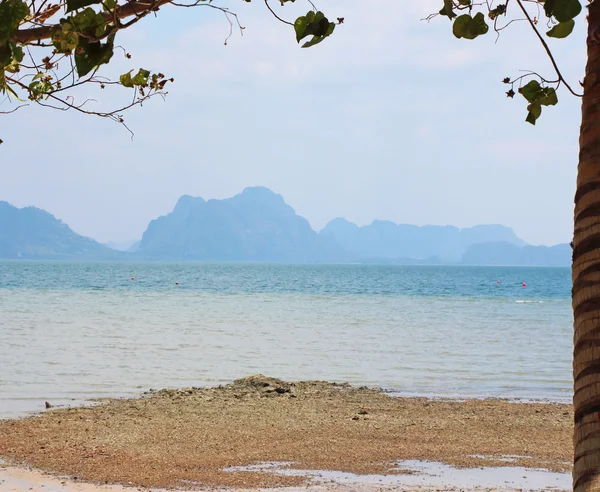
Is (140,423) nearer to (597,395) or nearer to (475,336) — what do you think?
(597,395)

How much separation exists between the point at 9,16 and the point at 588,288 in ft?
6.23

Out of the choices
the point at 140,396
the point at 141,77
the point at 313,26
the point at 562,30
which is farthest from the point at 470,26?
the point at 140,396

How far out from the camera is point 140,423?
448 inches

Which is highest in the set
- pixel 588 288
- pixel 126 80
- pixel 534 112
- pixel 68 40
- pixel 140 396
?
pixel 126 80

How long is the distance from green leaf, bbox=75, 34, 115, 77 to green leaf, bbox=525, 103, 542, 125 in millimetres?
1417

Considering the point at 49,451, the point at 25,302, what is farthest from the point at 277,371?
the point at 25,302

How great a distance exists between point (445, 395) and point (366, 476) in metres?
6.77

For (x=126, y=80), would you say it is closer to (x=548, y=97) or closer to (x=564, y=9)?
(x=548, y=97)

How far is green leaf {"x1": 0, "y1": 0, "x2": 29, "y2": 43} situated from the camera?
2266 millimetres

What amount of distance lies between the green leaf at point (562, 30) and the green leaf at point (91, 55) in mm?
1315

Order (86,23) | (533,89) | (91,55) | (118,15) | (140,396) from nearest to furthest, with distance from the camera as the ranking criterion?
(91,55) < (86,23) < (533,89) < (118,15) < (140,396)

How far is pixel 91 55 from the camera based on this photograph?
94.1 inches

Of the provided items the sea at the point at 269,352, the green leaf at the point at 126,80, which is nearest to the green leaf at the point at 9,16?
the green leaf at the point at 126,80

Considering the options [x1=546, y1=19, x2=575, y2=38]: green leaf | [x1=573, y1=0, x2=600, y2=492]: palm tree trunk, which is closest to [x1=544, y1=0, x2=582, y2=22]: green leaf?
[x1=546, y1=19, x2=575, y2=38]: green leaf
